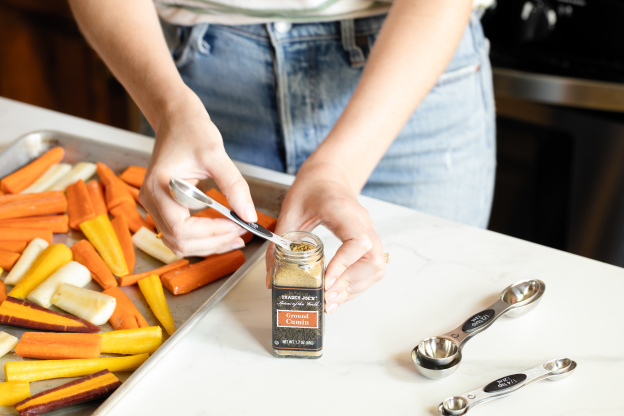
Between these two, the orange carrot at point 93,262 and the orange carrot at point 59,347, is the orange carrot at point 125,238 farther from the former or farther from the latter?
the orange carrot at point 59,347

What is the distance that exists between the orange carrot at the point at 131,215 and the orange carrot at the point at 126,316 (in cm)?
19

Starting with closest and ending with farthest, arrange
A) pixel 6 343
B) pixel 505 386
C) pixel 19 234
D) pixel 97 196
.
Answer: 1. pixel 505 386
2. pixel 6 343
3. pixel 19 234
4. pixel 97 196

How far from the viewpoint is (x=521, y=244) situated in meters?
1.05

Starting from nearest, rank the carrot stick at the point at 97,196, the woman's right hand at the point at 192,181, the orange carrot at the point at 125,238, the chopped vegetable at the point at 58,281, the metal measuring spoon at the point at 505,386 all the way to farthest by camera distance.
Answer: the metal measuring spoon at the point at 505,386 → the woman's right hand at the point at 192,181 → the chopped vegetable at the point at 58,281 → the orange carrot at the point at 125,238 → the carrot stick at the point at 97,196

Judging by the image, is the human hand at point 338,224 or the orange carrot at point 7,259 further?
the orange carrot at point 7,259

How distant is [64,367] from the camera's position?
0.83 meters

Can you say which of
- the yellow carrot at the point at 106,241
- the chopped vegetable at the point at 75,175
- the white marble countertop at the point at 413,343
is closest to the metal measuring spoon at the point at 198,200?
the white marble countertop at the point at 413,343

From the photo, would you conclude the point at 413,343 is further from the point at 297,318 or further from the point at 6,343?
the point at 6,343

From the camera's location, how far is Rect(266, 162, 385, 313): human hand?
82cm

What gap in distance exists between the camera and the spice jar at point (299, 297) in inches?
30.4

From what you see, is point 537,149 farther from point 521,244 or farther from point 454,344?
point 454,344

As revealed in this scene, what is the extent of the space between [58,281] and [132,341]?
202mm

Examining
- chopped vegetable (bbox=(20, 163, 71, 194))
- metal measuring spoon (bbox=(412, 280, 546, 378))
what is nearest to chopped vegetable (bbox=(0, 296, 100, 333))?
chopped vegetable (bbox=(20, 163, 71, 194))

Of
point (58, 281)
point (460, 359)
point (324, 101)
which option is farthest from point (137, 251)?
point (460, 359)
